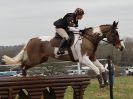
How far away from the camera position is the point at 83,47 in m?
13.5

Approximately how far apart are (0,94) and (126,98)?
22.3ft

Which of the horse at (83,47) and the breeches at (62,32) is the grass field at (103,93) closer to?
the horse at (83,47)

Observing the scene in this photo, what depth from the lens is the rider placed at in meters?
13.2

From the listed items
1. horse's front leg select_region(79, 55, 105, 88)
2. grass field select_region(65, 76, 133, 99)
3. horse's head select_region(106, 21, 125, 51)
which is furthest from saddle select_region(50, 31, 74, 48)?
grass field select_region(65, 76, 133, 99)

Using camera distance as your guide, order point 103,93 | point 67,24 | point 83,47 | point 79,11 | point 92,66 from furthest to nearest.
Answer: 1. point 103,93
2. point 67,24
3. point 83,47
4. point 79,11
5. point 92,66

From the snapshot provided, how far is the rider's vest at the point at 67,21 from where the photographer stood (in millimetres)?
13234

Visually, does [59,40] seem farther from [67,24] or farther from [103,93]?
[103,93]

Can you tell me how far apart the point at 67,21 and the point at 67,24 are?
22 cm

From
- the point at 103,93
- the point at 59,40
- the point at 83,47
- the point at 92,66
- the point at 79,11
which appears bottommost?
the point at 103,93

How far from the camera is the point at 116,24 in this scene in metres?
13.4

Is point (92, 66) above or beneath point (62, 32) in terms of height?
beneath

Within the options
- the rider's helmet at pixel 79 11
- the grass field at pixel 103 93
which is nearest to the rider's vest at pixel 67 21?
the rider's helmet at pixel 79 11

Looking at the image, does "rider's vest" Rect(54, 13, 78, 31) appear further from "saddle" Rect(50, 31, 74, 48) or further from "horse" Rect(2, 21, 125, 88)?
"horse" Rect(2, 21, 125, 88)

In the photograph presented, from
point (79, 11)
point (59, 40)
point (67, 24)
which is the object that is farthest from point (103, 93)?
point (79, 11)
